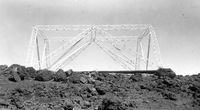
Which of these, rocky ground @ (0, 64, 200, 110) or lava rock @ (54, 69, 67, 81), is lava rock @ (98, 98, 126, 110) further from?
lava rock @ (54, 69, 67, 81)

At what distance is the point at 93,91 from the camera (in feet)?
61.3

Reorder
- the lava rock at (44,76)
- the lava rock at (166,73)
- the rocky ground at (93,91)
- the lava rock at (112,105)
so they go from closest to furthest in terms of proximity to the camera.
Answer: the lava rock at (112,105) < the rocky ground at (93,91) < the lava rock at (44,76) < the lava rock at (166,73)

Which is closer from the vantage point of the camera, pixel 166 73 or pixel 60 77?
pixel 60 77

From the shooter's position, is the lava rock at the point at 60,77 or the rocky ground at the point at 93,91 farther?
the lava rock at the point at 60,77

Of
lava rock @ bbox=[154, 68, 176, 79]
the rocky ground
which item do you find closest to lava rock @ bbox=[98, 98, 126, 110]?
the rocky ground

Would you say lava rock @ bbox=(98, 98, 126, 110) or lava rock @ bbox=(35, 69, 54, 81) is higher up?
lava rock @ bbox=(35, 69, 54, 81)

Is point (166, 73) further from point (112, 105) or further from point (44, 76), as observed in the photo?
point (112, 105)

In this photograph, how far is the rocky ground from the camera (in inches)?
653

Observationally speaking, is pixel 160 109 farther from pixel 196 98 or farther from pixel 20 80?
pixel 20 80

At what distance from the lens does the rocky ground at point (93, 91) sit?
16.6 metres

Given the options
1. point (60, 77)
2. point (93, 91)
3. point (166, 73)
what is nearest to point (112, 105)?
point (93, 91)

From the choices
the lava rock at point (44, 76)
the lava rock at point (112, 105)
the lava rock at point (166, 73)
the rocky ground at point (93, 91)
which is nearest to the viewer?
the lava rock at point (112, 105)

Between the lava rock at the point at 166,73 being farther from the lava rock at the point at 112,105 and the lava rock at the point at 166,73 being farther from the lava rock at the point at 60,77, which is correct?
the lava rock at the point at 112,105

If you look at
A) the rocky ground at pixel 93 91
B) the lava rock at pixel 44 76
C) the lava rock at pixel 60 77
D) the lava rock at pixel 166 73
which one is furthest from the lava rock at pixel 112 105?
the lava rock at pixel 166 73
